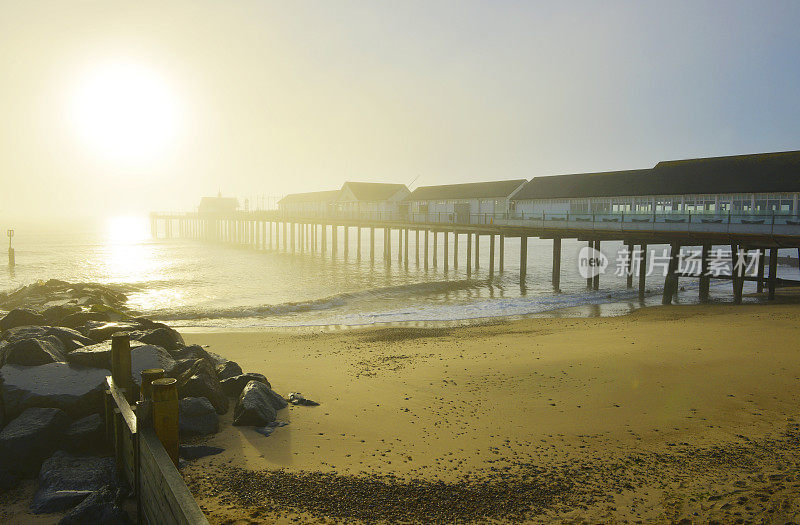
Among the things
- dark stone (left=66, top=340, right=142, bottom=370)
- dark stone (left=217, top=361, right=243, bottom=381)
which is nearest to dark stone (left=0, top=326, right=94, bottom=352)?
dark stone (left=66, top=340, right=142, bottom=370)

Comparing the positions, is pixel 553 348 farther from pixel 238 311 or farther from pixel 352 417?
pixel 238 311

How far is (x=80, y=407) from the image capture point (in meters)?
6.78

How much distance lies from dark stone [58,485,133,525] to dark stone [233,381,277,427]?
2190 millimetres

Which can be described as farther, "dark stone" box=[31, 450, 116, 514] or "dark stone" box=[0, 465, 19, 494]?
"dark stone" box=[0, 465, 19, 494]

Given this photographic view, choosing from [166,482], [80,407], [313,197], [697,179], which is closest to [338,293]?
[697,179]

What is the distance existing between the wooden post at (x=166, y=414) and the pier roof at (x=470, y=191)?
3442 centimetres

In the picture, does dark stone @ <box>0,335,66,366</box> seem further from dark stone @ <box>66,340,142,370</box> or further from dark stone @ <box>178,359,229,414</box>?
dark stone @ <box>178,359,229,414</box>

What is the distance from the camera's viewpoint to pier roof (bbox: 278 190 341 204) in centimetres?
6196

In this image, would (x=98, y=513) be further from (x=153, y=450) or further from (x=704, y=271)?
(x=704, y=271)

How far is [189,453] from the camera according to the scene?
6.38m

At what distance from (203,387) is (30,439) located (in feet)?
7.19

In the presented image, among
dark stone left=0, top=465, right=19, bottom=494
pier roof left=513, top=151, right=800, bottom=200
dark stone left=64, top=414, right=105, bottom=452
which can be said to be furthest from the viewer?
pier roof left=513, top=151, right=800, bottom=200

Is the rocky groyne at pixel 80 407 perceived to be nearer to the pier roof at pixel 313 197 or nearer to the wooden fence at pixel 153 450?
the wooden fence at pixel 153 450

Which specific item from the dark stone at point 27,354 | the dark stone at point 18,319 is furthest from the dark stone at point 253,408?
the dark stone at point 18,319
